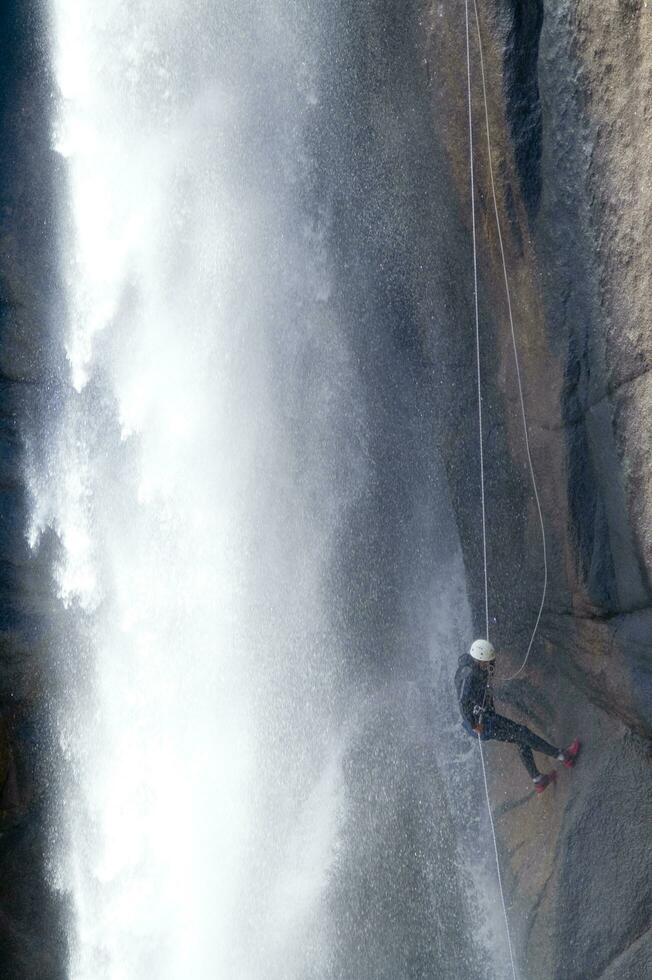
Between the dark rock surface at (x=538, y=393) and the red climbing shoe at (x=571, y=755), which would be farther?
the red climbing shoe at (x=571, y=755)

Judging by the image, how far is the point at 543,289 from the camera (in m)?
7.54

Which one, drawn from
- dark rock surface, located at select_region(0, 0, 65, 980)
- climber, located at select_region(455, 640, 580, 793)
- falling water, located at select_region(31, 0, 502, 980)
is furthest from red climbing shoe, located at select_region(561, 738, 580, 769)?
dark rock surface, located at select_region(0, 0, 65, 980)

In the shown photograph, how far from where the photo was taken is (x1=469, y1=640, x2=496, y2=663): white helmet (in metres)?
7.78

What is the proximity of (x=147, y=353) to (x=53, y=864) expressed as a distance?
6.34 m

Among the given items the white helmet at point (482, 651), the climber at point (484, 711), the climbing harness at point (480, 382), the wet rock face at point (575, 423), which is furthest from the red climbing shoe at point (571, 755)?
the white helmet at point (482, 651)

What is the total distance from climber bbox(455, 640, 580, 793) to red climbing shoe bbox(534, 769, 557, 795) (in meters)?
0.18

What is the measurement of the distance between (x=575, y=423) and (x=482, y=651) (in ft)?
6.54

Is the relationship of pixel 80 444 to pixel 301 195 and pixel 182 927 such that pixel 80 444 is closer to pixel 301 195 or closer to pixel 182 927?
pixel 301 195

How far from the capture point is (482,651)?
7.79 m

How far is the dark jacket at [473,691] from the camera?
783 cm

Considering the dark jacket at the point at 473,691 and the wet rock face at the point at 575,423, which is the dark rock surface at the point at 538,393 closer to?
the wet rock face at the point at 575,423

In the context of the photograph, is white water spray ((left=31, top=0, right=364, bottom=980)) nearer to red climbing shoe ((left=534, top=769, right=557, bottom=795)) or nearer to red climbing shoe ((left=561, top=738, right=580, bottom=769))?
red climbing shoe ((left=534, top=769, right=557, bottom=795))

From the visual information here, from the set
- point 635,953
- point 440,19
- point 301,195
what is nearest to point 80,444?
point 301,195

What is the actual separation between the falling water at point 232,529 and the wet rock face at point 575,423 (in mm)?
1272
